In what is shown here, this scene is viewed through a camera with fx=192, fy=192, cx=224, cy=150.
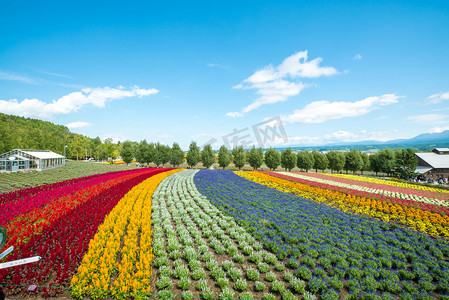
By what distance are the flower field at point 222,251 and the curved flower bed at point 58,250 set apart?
5cm

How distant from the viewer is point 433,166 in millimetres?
40031

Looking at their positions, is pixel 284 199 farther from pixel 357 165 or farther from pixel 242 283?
pixel 357 165

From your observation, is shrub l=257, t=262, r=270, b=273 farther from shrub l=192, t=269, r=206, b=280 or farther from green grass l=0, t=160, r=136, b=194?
green grass l=0, t=160, r=136, b=194

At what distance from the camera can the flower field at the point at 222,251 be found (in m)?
6.44

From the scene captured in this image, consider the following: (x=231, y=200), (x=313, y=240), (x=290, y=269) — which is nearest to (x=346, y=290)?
(x=290, y=269)

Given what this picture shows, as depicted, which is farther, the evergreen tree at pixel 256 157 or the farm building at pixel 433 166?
the evergreen tree at pixel 256 157

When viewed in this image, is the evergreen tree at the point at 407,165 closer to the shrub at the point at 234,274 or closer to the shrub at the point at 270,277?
the shrub at the point at 270,277

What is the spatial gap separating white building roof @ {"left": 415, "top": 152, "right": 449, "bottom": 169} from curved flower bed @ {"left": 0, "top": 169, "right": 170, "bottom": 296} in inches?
2319

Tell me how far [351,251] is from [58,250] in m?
12.4

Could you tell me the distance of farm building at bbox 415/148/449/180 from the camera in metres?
39.6

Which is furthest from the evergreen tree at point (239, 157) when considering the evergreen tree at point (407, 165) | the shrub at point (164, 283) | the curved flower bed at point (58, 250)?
the shrub at point (164, 283)

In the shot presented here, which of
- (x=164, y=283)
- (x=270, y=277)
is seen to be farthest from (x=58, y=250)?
(x=270, y=277)

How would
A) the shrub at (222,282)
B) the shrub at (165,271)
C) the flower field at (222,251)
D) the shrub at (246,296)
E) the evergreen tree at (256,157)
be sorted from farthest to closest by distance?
the evergreen tree at (256,157) < the shrub at (165,271) < the shrub at (222,282) < the flower field at (222,251) < the shrub at (246,296)

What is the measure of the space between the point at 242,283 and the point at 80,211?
1068 centimetres
